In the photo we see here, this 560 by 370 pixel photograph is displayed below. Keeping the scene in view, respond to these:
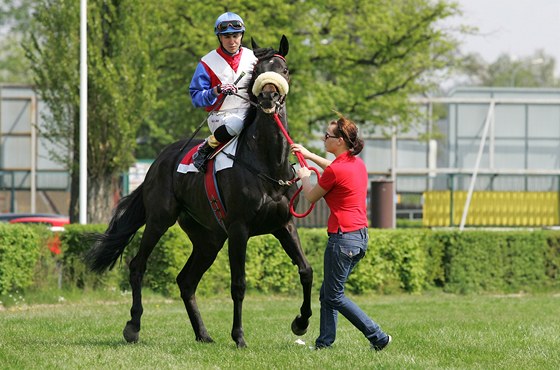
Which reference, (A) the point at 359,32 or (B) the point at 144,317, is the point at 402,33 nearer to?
(A) the point at 359,32

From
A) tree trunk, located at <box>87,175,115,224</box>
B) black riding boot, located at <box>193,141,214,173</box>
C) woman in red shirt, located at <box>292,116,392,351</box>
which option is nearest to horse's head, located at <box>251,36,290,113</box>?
woman in red shirt, located at <box>292,116,392,351</box>

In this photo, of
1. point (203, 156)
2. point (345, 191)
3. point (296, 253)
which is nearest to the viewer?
point (345, 191)

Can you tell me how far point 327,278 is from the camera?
7.68 meters

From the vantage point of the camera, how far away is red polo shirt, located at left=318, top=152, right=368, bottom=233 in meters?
7.56

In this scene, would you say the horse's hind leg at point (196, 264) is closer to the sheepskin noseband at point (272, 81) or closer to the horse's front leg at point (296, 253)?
the horse's front leg at point (296, 253)

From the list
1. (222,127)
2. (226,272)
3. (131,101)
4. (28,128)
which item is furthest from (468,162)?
(222,127)

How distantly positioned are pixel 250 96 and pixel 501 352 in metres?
3.05

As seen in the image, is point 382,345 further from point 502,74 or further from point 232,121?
point 502,74

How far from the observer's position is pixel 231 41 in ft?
28.0

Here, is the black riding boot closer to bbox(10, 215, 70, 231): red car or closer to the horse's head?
the horse's head

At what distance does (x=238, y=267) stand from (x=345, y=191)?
1364mm

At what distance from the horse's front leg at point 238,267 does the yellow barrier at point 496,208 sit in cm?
1772

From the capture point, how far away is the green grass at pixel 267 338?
7.50 meters

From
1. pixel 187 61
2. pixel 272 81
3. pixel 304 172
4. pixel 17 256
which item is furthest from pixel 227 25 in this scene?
pixel 187 61
